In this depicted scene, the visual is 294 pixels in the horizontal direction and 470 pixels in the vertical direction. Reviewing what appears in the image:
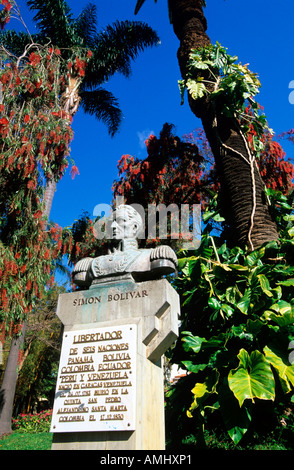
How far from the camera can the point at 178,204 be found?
32.2ft

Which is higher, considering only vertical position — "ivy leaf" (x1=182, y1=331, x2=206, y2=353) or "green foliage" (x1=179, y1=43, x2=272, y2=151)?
"green foliage" (x1=179, y1=43, x2=272, y2=151)

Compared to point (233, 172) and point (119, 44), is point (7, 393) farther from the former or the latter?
point (119, 44)

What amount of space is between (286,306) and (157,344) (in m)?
1.45

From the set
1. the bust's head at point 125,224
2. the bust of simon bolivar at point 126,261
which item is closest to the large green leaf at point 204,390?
the bust of simon bolivar at point 126,261

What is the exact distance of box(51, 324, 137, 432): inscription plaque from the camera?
128 inches

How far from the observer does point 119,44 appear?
14492 millimetres

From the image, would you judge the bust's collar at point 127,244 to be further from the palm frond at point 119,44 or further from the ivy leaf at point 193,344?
the palm frond at point 119,44

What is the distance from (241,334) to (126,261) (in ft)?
5.00

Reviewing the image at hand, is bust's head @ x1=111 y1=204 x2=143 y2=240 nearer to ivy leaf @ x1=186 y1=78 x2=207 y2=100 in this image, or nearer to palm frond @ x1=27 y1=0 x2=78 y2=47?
ivy leaf @ x1=186 y1=78 x2=207 y2=100

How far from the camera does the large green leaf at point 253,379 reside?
305 centimetres

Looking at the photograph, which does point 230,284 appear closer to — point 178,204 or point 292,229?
point 292,229

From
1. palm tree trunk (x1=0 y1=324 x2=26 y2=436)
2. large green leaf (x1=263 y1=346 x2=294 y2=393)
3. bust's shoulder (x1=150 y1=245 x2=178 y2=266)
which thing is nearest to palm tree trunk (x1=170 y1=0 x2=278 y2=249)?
bust's shoulder (x1=150 y1=245 x2=178 y2=266)

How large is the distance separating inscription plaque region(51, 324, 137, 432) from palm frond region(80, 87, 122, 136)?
12343 millimetres
